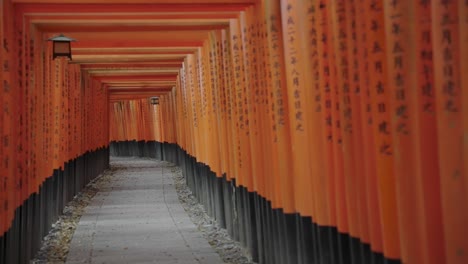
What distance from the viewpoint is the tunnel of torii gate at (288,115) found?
329 centimetres

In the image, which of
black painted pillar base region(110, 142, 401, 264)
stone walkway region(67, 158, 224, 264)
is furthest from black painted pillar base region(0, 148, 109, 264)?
black painted pillar base region(110, 142, 401, 264)

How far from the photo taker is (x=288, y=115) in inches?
256

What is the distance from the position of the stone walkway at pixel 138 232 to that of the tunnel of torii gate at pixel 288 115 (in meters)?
0.66

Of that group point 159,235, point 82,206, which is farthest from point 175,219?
point 82,206

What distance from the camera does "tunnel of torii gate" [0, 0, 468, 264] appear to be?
3.29 metres

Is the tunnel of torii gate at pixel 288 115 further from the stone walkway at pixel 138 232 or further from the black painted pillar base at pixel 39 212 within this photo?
the stone walkway at pixel 138 232

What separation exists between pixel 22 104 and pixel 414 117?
631cm

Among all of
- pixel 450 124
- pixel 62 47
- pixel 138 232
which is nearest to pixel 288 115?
pixel 450 124

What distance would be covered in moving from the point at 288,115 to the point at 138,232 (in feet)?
18.3

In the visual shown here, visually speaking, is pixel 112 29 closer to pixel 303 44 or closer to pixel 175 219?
pixel 175 219

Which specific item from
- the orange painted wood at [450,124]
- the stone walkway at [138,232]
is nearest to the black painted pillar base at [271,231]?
the stone walkway at [138,232]

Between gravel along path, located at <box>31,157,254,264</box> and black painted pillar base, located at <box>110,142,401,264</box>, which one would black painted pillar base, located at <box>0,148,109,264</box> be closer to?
gravel along path, located at <box>31,157,254,264</box>

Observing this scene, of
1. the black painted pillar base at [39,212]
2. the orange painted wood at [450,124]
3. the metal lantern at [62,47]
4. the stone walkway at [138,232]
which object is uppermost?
the metal lantern at [62,47]

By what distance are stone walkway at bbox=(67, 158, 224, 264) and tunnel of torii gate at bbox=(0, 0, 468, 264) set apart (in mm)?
659
